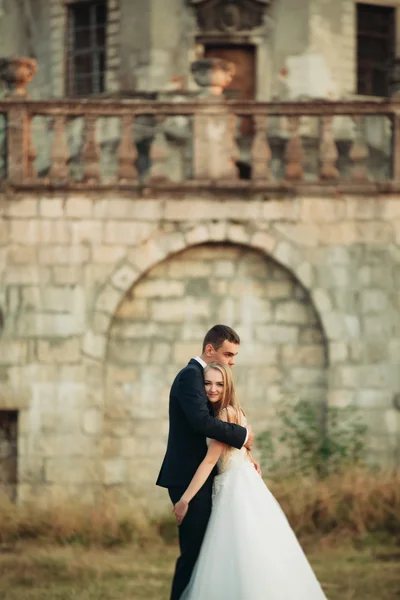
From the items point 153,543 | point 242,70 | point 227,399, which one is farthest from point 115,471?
point 242,70

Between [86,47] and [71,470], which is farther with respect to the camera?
[86,47]

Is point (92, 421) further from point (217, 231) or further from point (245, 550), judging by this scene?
point (245, 550)

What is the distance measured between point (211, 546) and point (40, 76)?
11507 mm

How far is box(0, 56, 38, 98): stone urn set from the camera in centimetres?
1370

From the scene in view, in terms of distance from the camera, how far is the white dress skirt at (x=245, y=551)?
25.6 ft

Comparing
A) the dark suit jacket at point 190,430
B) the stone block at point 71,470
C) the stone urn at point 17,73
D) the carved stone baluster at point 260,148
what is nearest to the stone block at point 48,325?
the stone block at point 71,470

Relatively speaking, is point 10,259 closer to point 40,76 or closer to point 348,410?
point 348,410

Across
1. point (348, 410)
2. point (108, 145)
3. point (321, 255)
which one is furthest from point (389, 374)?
point (108, 145)

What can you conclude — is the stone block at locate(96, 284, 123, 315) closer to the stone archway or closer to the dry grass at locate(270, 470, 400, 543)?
the stone archway

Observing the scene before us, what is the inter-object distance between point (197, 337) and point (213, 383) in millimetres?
5776

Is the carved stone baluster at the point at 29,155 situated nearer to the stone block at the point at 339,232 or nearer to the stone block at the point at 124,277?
the stone block at the point at 124,277

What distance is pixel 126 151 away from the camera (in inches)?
534

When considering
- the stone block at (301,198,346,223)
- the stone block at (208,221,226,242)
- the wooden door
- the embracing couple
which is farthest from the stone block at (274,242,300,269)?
the embracing couple

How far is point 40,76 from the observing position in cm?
1825
